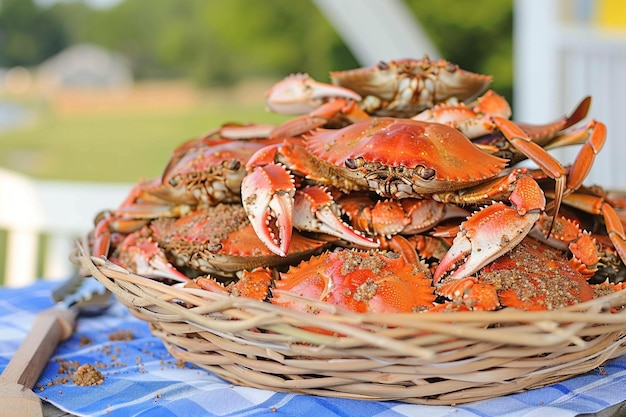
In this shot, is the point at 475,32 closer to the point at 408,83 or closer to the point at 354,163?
the point at 408,83

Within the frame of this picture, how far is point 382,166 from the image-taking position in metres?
1.18

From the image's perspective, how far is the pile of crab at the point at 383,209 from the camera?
108 cm

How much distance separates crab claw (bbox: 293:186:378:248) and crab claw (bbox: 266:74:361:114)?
0.33 meters

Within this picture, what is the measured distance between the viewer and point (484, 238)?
110cm

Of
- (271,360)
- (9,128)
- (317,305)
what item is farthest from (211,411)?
(9,128)

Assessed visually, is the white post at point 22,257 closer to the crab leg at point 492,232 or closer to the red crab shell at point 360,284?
the red crab shell at point 360,284

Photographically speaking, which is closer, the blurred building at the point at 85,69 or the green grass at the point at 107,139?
the green grass at the point at 107,139

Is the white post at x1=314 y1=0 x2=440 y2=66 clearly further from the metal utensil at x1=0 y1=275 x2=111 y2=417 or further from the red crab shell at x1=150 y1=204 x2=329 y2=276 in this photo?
the red crab shell at x1=150 y1=204 x2=329 y2=276

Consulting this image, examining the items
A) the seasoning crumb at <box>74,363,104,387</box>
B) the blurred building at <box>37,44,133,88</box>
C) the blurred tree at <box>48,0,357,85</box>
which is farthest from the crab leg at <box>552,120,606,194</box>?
the blurred building at <box>37,44,133,88</box>

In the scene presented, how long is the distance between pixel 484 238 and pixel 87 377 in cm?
68

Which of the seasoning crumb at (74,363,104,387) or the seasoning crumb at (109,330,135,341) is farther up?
the seasoning crumb at (109,330,135,341)

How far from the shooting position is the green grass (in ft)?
38.0

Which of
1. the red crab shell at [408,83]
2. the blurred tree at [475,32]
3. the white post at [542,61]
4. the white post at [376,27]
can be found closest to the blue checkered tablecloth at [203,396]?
the red crab shell at [408,83]

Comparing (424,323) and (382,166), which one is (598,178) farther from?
Answer: (424,323)
